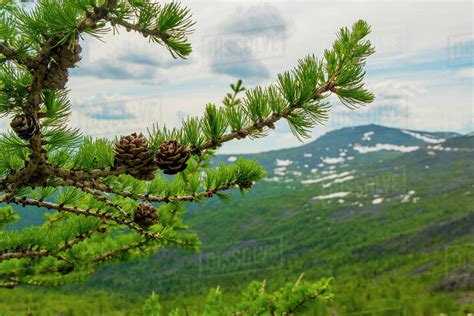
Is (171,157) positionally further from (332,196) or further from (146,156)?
(332,196)

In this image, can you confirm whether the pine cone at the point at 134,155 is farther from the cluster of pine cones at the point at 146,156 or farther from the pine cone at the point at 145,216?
the pine cone at the point at 145,216

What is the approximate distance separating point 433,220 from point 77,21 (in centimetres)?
13915

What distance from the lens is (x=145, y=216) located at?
2586 mm

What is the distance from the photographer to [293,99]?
2.25 m

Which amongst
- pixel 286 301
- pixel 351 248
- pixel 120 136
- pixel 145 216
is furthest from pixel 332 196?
pixel 120 136

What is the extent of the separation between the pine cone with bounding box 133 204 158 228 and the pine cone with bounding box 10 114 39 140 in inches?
32.3

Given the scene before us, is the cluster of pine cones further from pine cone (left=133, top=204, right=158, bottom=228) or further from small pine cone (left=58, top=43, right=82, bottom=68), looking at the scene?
pine cone (left=133, top=204, right=158, bottom=228)

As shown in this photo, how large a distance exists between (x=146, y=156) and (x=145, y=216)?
612 mm

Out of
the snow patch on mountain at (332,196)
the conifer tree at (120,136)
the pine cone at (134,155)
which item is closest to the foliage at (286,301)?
the conifer tree at (120,136)

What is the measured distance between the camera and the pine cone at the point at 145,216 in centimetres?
258

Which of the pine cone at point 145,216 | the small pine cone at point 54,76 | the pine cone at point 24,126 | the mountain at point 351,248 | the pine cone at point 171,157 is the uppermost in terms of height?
the small pine cone at point 54,76

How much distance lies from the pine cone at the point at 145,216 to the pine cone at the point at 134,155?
0.52m

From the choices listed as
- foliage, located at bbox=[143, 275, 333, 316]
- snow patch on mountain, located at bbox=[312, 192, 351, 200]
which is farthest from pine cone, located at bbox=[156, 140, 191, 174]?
snow patch on mountain, located at bbox=[312, 192, 351, 200]

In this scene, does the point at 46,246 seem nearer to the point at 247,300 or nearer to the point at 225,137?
the point at 225,137
